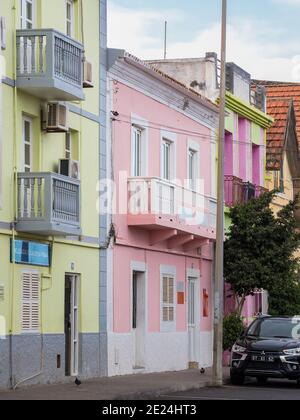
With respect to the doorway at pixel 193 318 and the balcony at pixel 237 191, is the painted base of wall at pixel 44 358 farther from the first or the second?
the balcony at pixel 237 191

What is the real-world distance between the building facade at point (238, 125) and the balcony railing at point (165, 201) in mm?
4001

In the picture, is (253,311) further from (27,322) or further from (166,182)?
(27,322)

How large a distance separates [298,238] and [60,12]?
11.6 m

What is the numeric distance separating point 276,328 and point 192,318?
552cm

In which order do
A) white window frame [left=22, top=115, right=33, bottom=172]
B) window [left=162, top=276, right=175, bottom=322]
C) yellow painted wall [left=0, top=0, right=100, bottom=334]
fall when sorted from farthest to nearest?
window [left=162, top=276, right=175, bottom=322]
white window frame [left=22, top=115, right=33, bottom=172]
yellow painted wall [left=0, top=0, right=100, bottom=334]

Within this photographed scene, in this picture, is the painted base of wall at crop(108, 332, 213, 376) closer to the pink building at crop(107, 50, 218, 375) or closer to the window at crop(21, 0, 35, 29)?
the pink building at crop(107, 50, 218, 375)

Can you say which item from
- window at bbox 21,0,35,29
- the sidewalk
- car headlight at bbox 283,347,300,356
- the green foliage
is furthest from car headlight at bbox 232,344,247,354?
window at bbox 21,0,35,29

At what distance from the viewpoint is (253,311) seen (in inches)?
1535

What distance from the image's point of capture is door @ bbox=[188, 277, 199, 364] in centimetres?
3344

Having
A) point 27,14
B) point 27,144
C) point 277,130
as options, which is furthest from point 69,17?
point 277,130

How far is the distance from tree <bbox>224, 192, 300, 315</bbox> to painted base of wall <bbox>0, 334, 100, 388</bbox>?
7716 mm

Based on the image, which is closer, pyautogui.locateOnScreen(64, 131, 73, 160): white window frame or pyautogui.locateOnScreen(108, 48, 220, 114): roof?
pyautogui.locateOnScreen(64, 131, 73, 160): white window frame

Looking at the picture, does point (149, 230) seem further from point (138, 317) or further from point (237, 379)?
point (237, 379)
